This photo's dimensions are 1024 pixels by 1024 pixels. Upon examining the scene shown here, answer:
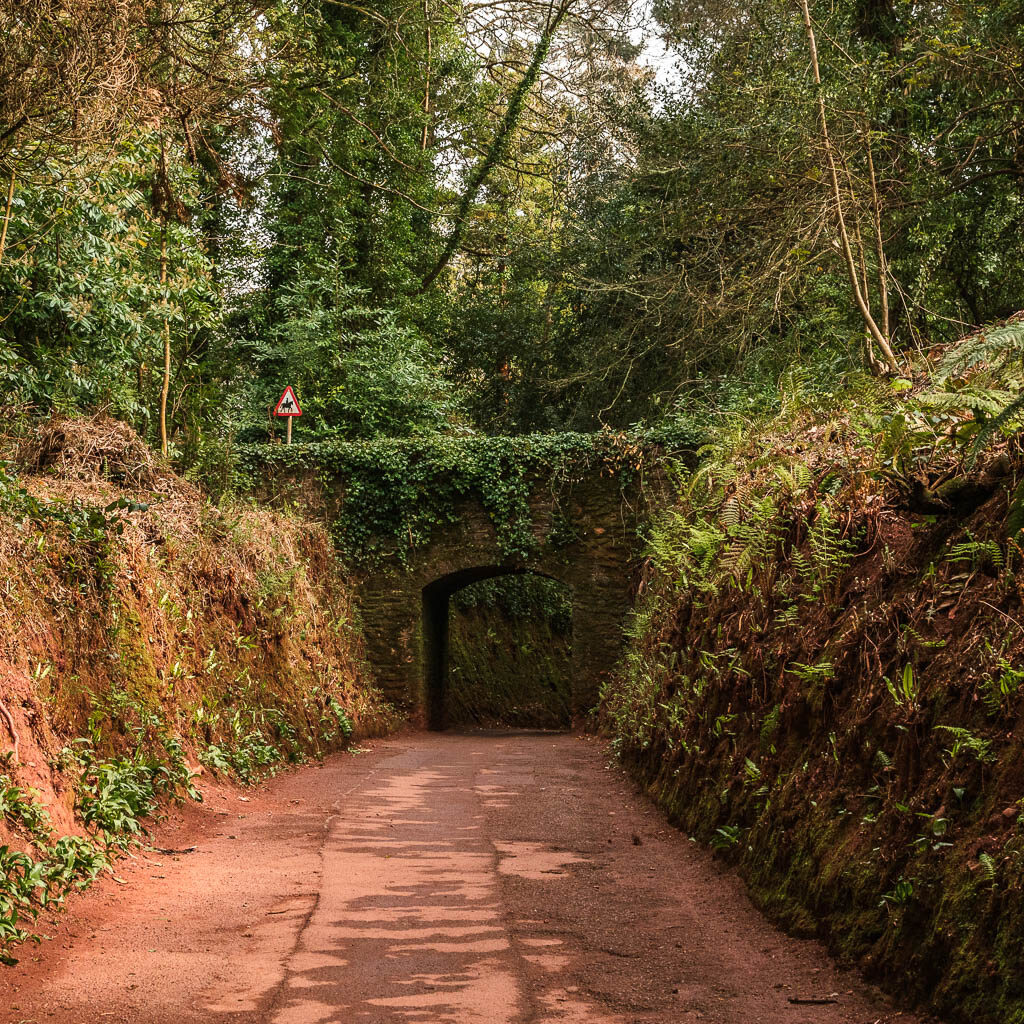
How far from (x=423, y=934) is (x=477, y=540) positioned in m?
10.7

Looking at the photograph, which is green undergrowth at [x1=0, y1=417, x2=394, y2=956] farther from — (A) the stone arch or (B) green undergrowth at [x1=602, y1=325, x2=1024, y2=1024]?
(B) green undergrowth at [x1=602, y1=325, x2=1024, y2=1024]

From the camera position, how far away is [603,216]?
710 inches

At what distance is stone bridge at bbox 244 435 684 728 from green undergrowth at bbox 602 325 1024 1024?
6.74 metres

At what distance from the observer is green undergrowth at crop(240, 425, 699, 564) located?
14.4m

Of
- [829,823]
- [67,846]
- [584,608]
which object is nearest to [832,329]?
[584,608]

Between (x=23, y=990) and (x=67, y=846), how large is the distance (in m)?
1.26

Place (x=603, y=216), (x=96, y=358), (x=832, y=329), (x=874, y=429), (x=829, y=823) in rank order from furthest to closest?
(x=603, y=216)
(x=832, y=329)
(x=96, y=358)
(x=874, y=429)
(x=829, y=823)

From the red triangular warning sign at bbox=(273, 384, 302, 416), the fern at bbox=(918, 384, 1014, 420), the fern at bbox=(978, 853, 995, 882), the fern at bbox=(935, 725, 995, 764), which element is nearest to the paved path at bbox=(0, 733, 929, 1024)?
the fern at bbox=(978, 853, 995, 882)

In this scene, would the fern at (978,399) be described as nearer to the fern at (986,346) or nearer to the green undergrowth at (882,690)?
the green undergrowth at (882,690)

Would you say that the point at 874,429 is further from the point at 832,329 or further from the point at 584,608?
the point at 584,608

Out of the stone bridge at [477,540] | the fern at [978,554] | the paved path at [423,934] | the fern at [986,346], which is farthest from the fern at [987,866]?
the stone bridge at [477,540]

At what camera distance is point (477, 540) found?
48.2 ft

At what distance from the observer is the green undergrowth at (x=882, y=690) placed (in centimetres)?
313

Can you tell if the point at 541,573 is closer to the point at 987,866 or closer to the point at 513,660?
the point at 513,660
